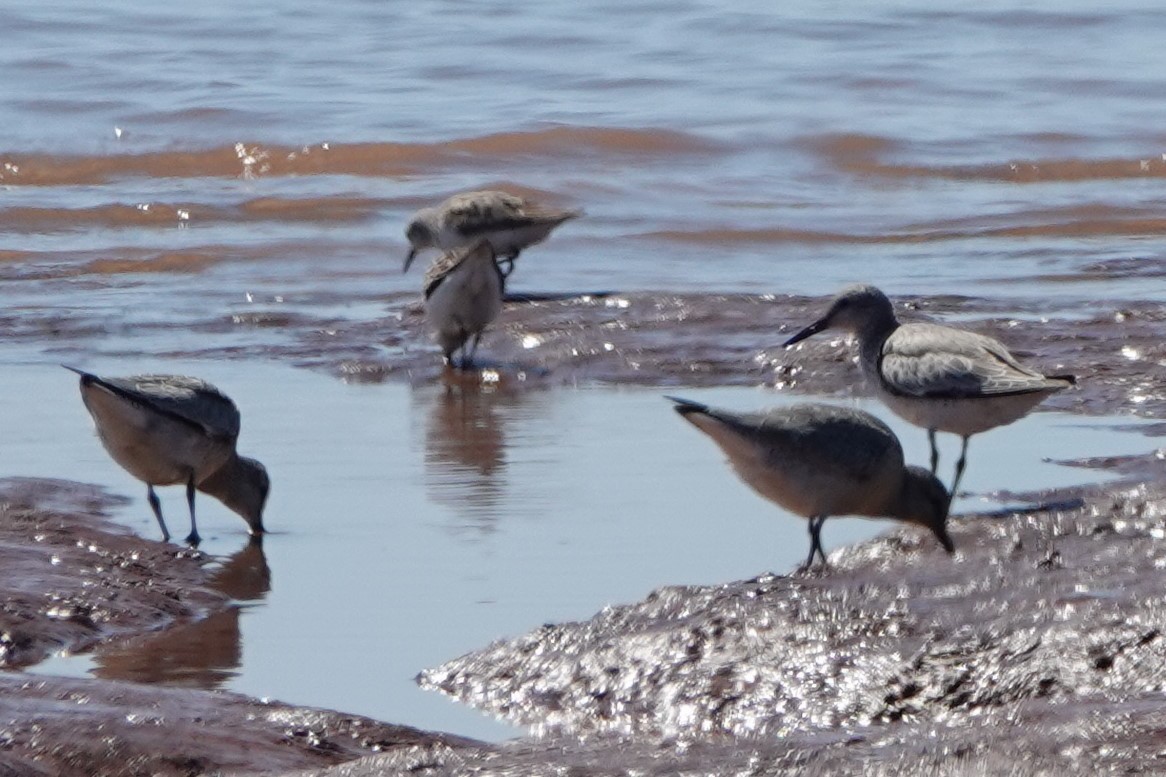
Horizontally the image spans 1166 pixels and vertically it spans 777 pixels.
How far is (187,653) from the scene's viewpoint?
203 inches

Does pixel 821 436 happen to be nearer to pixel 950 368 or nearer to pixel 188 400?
pixel 950 368

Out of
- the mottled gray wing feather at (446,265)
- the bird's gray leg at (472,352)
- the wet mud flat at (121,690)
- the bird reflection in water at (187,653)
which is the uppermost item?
the mottled gray wing feather at (446,265)

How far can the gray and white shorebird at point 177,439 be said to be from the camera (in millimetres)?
6285

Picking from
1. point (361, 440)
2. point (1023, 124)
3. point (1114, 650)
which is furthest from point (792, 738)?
point (1023, 124)

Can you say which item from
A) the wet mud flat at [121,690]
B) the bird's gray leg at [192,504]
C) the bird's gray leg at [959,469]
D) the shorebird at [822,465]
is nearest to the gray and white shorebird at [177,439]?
the bird's gray leg at [192,504]

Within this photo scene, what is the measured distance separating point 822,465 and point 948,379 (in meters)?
0.95

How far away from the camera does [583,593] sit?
542 cm

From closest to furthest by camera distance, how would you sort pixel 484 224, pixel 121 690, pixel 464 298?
1. pixel 121 690
2. pixel 464 298
3. pixel 484 224

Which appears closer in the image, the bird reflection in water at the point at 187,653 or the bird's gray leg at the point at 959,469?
the bird reflection in water at the point at 187,653

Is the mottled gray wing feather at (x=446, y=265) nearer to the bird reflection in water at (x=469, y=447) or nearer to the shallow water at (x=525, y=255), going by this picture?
the shallow water at (x=525, y=255)

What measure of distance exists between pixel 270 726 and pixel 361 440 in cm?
336

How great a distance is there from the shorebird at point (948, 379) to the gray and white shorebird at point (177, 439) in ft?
6.32

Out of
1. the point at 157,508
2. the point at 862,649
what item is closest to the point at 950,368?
the point at 862,649

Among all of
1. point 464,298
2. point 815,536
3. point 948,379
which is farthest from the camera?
point 464,298
